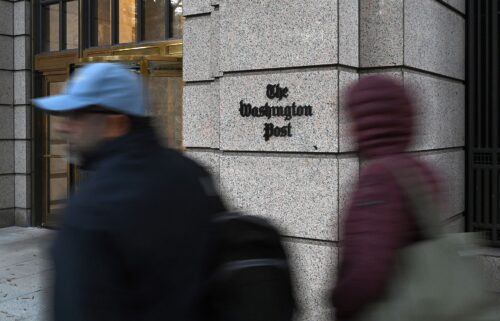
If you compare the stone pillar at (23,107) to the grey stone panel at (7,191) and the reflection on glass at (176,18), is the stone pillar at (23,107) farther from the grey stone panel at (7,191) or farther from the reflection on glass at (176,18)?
the reflection on glass at (176,18)

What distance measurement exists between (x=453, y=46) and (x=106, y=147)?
20.0 ft

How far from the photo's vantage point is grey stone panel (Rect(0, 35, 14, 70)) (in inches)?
444

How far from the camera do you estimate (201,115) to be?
22.1 feet

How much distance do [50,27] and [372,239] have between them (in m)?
10.7

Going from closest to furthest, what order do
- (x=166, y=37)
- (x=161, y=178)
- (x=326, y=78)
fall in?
(x=161, y=178), (x=326, y=78), (x=166, y=37)

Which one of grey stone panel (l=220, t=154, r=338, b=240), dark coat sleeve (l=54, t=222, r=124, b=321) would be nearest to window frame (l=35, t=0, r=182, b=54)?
grey stone panel (l=220, t=154, r=338, b=240)

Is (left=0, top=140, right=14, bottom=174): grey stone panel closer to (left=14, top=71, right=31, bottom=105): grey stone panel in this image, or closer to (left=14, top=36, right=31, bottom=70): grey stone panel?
(left=14, top=71, right=31, bottom=105): grey stone panel

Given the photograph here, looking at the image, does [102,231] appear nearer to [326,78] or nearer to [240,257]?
[240,257]

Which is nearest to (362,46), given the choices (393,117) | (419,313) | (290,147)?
(290,147)

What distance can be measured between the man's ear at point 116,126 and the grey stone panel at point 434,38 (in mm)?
4489

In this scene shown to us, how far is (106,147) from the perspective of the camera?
1728mm

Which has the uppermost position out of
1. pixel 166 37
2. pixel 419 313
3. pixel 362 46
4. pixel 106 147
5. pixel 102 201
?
pixel 166 37

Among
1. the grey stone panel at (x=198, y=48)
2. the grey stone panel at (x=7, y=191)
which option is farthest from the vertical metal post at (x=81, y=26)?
the grey stone panel at (x=198, y=48)

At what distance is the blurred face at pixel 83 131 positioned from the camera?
1.76 m
